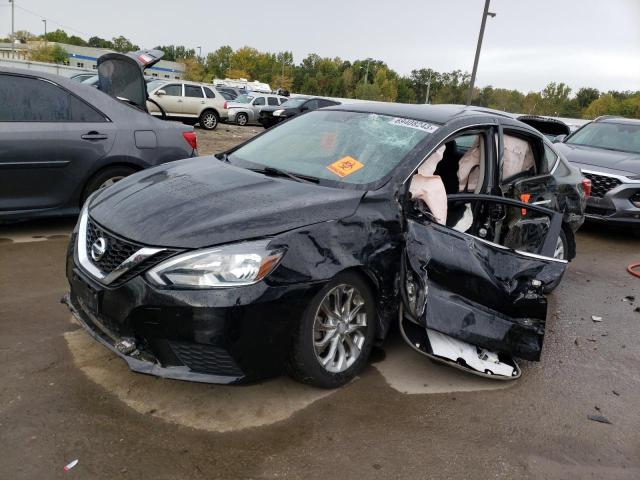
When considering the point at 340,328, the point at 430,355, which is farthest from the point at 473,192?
the point at 340,328

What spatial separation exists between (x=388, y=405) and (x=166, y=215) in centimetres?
157

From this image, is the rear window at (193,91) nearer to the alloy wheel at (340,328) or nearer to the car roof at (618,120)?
the car roof at (618,120)

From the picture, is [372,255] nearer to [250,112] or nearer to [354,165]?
[354,165]

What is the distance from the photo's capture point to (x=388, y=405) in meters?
3.05

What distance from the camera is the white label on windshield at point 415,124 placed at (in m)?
3.65

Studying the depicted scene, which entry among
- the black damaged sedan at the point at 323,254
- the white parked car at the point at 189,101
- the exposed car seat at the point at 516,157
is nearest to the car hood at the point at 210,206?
the black damaged sedan at the point at 323,254

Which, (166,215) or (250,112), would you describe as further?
(250,112)

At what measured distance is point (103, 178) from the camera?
5.38 metres

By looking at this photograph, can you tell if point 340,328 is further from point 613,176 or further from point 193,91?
point 193,91

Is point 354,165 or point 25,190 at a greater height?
point 354,165

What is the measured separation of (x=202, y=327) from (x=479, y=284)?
178cm

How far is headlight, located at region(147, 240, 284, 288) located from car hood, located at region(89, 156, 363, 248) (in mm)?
63

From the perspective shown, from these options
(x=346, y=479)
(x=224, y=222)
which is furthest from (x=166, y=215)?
(x=346, y=479)

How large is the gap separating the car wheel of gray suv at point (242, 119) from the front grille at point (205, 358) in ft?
73.6
